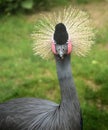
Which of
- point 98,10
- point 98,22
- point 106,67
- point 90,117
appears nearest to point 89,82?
point 106,67

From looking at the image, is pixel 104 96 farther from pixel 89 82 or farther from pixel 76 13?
pixel 76 13

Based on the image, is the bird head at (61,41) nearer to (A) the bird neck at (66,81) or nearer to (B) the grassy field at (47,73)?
(A) the bird neck at (66,81)

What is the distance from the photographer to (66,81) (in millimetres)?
3084

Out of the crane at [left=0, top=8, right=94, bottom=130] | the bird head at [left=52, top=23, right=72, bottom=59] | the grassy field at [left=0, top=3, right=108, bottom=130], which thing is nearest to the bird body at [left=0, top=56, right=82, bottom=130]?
the crane at [left=0, top=8, right=94, bottom=130]

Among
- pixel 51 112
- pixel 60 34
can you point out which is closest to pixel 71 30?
pixel 60 34

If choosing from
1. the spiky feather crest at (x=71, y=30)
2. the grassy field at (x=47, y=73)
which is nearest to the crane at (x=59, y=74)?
the spiky feather crest at (x=71, y=30)

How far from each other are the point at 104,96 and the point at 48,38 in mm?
1464

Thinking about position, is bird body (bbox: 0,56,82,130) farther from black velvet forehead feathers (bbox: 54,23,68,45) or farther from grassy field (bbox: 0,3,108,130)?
grassy field (bbox: 0,3,108,130)

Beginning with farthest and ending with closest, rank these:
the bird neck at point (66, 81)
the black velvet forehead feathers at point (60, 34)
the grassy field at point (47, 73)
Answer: the grassy field at point (47, 73), the bird neck at point (66, 81), the black velvet forehead feathers at point (60, 34)

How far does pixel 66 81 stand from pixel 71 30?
0.39m

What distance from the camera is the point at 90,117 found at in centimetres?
407

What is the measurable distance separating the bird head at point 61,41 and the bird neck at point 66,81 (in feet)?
0.30

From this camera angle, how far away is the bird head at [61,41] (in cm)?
286

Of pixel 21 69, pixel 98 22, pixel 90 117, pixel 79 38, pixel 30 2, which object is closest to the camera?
pixel 79 38
